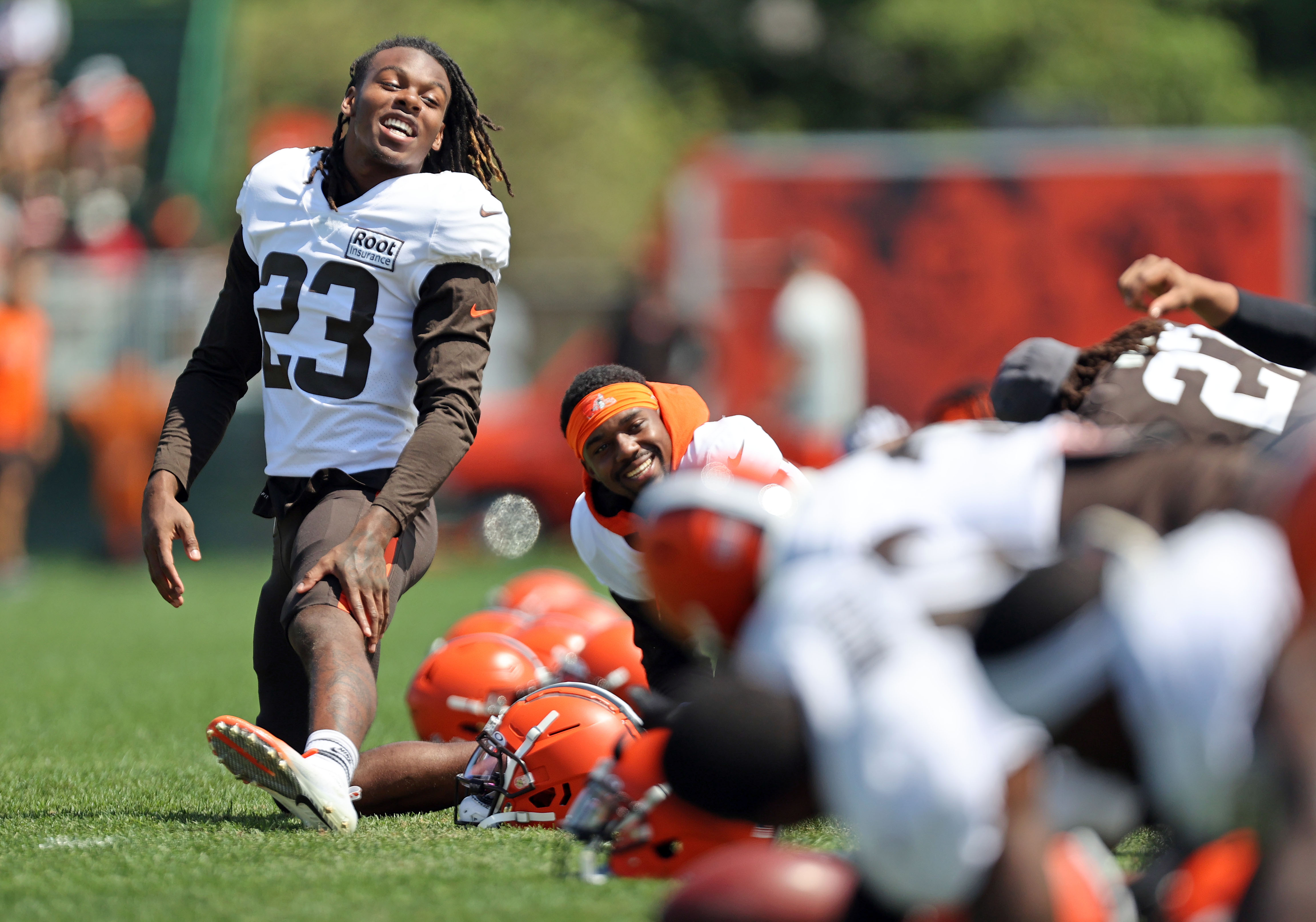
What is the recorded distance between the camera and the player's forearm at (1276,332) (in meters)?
3.85

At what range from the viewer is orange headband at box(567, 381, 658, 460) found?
13.5 ft

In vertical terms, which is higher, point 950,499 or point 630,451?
point 950,499

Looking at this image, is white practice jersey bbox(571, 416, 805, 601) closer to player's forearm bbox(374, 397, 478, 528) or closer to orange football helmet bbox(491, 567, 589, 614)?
player's forearm bbox(374, 397, 478, 528)

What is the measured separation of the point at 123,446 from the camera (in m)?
13.5

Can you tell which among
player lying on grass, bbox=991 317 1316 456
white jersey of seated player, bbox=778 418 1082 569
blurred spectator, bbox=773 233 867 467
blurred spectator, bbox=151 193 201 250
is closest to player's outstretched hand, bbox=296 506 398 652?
player lying on grass, bbox=991 317 1316 456

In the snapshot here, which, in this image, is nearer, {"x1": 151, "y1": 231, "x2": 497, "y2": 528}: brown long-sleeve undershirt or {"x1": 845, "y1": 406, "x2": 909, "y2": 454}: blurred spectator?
{"x1": 151, "y1": 231, "x2": 497, "y2": 528}: brown long-sleeve undershirt

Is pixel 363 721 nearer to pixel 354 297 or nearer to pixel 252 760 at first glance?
pixel 252 760

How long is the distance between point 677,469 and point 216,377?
1317mm

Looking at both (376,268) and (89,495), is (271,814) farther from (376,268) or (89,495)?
(89,495)

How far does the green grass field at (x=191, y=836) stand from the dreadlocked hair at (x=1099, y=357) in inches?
47.0

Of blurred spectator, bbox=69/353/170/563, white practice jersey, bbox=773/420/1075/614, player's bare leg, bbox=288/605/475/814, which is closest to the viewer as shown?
white practice jersey, bbox=773/420/1075/614

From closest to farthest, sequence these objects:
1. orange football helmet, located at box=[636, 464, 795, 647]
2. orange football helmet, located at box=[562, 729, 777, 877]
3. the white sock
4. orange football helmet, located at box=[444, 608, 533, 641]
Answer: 1. orange football helmet, located at box=[636, 464, 795, 647]
2. orange football helmet, located at box=[562, 729, 777, 877]
3. the white sock
4. orange football helmet, located at box=[444, 608, 533, 641]

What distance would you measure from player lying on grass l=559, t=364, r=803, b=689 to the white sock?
0.94 metres

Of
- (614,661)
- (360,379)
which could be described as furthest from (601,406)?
(614,661)
